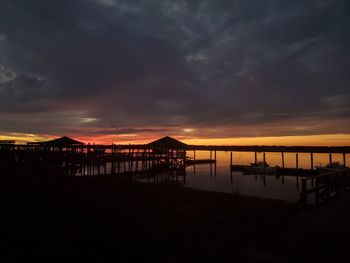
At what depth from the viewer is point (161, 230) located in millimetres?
6621

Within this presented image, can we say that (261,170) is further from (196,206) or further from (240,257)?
(240,257)

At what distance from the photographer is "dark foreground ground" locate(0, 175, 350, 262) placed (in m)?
5.16

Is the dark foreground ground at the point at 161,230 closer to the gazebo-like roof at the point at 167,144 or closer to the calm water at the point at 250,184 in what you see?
the calm water at the point at 250,184

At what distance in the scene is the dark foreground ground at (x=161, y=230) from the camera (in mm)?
5164

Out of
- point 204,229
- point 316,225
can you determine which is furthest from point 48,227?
point 316,225

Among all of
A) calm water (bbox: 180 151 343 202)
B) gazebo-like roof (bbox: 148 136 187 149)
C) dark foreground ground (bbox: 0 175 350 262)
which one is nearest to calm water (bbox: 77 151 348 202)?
calm water (bbox: 180 151 343 202)

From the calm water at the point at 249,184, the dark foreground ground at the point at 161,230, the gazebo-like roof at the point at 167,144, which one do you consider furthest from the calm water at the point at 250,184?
the dark foreground ground at the point at 161,230

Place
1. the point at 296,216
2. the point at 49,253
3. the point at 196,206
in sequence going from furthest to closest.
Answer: the point at 196,206
the point at 296,216
the point at 49,253

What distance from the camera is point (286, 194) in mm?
27062

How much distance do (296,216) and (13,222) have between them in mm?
8535

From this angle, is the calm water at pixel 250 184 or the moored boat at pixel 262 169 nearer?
the calm water at pixel 250 184

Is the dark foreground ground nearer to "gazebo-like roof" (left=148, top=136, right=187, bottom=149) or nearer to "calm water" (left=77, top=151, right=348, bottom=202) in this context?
"calm water" (left=77, top=151, right=348, bottom=202)

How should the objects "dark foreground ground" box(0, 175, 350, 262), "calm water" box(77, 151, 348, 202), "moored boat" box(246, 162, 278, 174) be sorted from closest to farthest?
"dark foreground ground" box(0, 175, 350, 262) < "calm water" box(77, 151, 348, 202) < "moored boat" box(246, 162, 278, 174)

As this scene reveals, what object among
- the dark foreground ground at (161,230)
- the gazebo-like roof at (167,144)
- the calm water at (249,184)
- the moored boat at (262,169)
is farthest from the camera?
the moored boat at (262,169)
